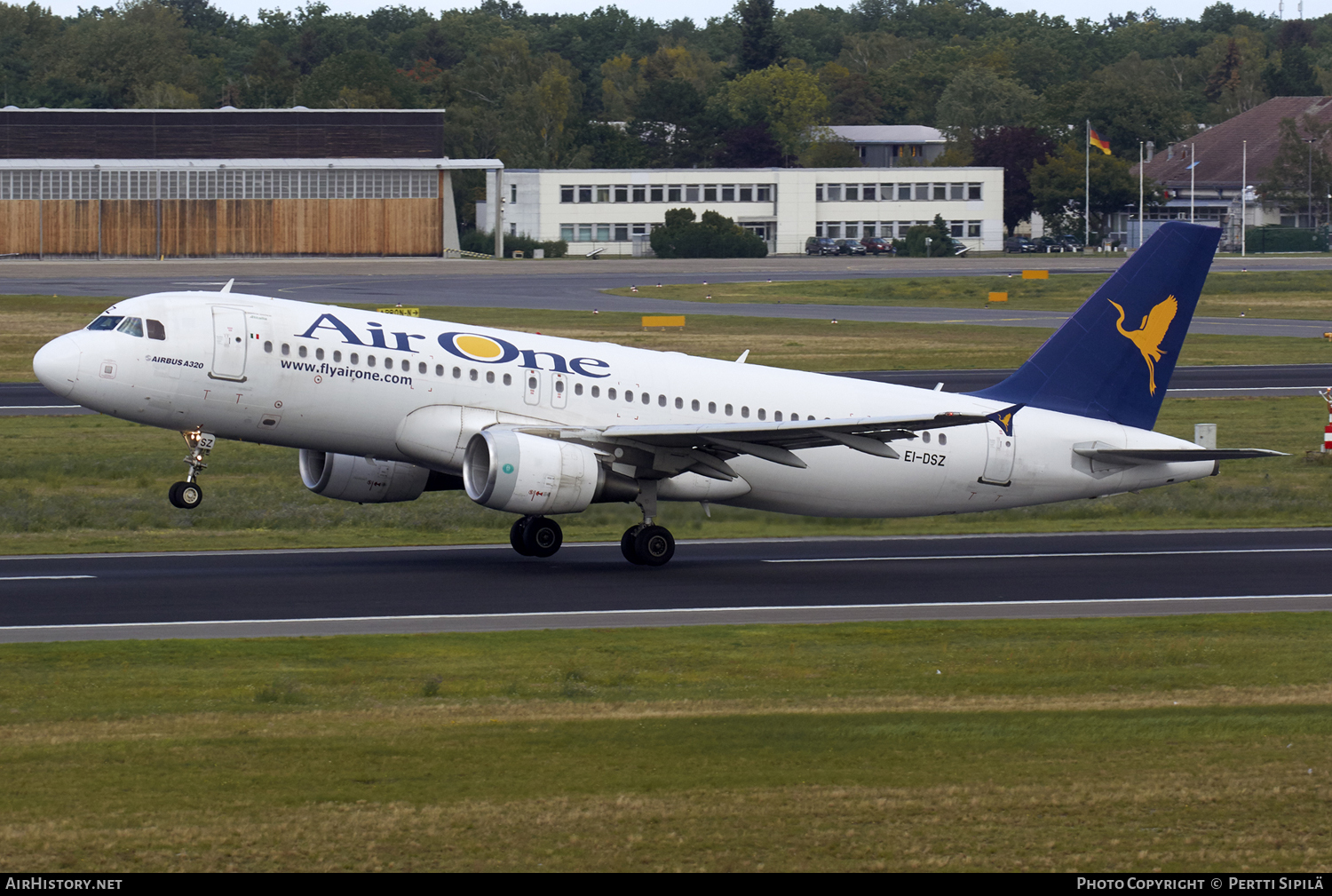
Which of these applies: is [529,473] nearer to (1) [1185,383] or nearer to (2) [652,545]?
(2) [652,545]

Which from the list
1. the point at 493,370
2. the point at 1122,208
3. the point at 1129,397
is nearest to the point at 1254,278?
the point at 1122,208

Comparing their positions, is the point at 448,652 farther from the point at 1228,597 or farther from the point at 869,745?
the point at 1228,597

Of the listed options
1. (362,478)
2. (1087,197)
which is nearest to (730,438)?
(362,478)

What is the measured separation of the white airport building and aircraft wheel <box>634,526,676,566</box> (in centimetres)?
13332

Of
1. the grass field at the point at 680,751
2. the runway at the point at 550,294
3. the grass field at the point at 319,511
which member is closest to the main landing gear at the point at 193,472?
the grass field at the point at 319,511

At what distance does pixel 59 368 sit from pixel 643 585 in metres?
10.9

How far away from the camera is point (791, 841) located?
44.8 feet

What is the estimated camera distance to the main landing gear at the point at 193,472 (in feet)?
93.2

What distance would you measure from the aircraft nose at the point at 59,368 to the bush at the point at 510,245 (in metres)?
127

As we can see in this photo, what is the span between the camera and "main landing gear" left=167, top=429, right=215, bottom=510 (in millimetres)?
28422

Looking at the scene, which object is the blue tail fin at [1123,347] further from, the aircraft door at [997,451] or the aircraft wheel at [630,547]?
the aircraft wheel at [630,547]

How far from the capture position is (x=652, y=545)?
3034cm

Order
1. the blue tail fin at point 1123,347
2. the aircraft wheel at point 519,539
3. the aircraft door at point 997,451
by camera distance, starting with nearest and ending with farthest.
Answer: the aircraft wheel at point 519,539 → the aircraft door at point 997,451 → the blue tail fin at point 1123,347
